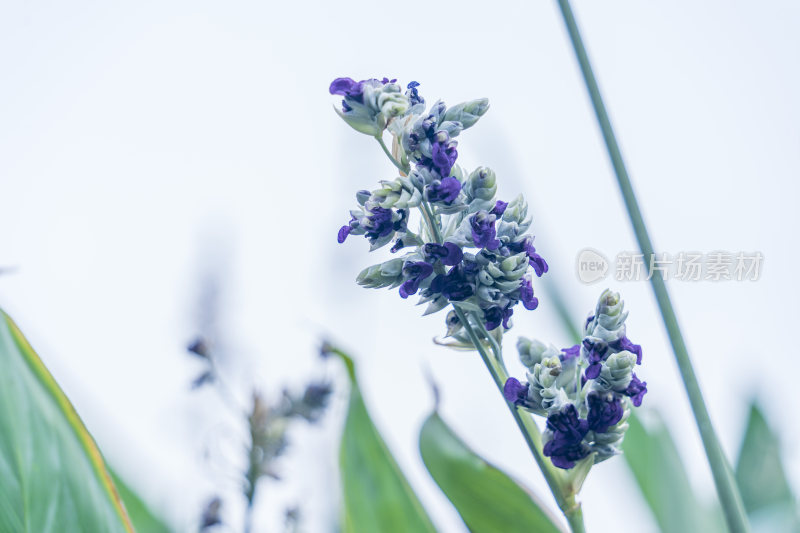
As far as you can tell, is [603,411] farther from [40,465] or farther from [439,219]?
[40,465]

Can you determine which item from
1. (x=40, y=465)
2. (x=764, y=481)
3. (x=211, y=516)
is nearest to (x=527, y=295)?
(x=40, y=465)

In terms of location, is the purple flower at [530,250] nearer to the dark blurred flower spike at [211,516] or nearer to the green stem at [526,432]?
the green stem at [526,432]

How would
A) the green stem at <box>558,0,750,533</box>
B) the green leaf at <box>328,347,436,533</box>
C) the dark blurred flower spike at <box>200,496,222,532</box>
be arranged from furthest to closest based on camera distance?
the dark blurred flower spike at <box>200,496,222,532</box>, the green leaf at <box>328,347,436,533</box>, the green stem at <box>558,0,750,533</box>

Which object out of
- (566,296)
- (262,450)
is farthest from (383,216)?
(566,296)

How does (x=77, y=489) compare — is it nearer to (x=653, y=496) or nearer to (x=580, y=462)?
(x=580, y=462)

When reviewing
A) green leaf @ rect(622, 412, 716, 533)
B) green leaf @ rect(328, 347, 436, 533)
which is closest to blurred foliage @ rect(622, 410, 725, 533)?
green leaf @ rect(622, 412, 716, 533)

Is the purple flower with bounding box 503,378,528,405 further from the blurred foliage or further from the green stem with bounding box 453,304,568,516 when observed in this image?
the blurred foliage

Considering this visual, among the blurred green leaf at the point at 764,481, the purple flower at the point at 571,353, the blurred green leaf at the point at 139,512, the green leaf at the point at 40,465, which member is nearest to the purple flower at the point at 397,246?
the purple flower at the point at 571,353
